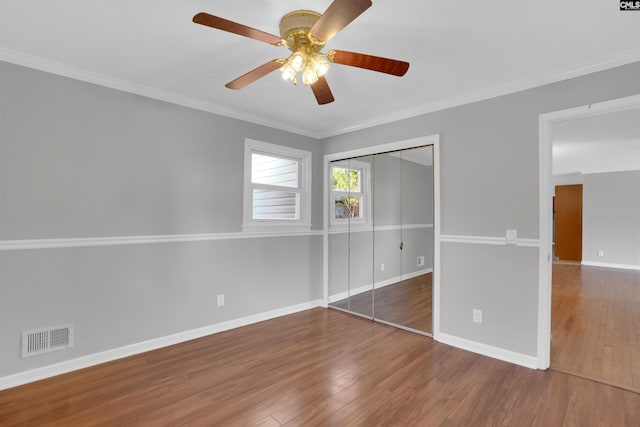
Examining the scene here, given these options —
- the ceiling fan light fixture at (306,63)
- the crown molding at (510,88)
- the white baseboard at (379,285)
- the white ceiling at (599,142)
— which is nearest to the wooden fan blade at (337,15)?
the ceiling fan light fixture at (306,63)

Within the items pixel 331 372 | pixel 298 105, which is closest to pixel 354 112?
pixel 298 105

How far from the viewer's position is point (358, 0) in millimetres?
1223

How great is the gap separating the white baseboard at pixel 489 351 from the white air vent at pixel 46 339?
3345mm

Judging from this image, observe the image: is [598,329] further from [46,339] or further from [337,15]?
[46,339]

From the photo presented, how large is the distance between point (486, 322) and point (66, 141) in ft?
13.1

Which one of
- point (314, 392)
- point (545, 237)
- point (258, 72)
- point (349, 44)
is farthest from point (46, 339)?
point (545, 237)

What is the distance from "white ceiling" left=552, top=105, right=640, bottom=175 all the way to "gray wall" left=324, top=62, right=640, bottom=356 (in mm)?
339

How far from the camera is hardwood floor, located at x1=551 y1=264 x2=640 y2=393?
2.52 meters

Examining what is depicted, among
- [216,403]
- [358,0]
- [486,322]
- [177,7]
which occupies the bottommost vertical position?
[216,403]

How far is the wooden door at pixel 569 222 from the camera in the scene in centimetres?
816

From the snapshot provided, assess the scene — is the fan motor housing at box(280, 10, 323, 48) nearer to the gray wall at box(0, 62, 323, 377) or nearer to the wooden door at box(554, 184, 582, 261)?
the gray wall at box(0, 62, 323, 377)

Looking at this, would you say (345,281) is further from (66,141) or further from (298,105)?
(66,141)

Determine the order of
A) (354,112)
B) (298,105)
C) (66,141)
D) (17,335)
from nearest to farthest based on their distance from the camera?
(17,335) < (66,141) < (298,105) < (354,112)

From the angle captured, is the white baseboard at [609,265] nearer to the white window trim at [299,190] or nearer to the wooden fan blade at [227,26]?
the white window trim at [299,190]
